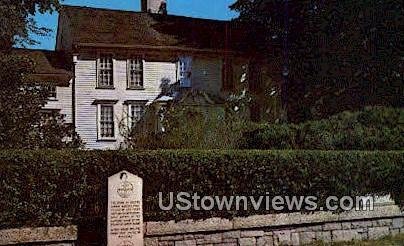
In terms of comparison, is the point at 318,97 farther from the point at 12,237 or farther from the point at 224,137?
the point at 12,237

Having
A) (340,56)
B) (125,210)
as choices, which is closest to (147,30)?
(340,56)

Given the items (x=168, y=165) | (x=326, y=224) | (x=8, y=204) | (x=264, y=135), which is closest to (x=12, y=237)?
(x=8, y=204)

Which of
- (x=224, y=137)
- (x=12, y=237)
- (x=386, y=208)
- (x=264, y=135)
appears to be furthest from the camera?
(x=224, y=137)

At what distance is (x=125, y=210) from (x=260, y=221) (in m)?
2.91

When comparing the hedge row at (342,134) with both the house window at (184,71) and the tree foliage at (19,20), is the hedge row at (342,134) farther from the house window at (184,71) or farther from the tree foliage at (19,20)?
the house window at (184,71)

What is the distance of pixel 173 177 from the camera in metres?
10.4

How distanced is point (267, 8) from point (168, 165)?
→ 27.2m

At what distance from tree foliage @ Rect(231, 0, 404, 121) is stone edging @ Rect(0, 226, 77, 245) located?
21.0m

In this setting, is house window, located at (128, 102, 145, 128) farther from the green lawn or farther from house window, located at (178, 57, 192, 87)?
the green lawn

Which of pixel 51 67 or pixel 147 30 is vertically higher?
pixel 147 30

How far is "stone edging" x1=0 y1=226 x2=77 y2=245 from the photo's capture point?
9141mm

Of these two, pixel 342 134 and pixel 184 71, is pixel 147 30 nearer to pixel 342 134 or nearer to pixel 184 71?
pixel 184 71

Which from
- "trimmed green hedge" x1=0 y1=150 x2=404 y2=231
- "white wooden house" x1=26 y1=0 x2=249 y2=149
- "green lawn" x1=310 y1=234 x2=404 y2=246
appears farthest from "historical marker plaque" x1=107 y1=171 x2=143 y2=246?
"white wooden house" x1=26 y1=0 x2=249 y2=149

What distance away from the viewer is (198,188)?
10641 millimetres
